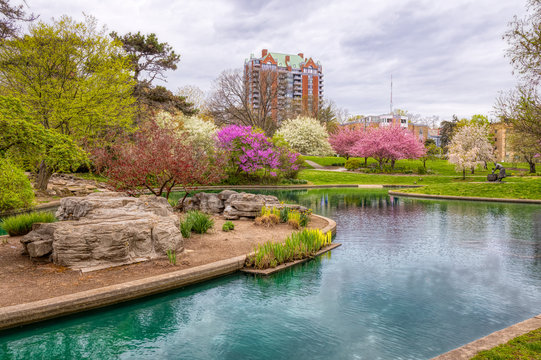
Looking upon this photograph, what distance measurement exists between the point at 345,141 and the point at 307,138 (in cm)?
712

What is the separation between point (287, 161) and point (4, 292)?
26.4 metres

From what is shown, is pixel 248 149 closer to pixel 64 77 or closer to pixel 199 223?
pixel 64 77

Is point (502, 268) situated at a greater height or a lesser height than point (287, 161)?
lesser

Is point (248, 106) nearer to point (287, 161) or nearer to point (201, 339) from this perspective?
point (287, 161)

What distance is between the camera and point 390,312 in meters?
6.08

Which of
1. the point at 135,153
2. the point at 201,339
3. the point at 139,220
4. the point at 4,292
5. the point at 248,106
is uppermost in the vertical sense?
the point at 248,106

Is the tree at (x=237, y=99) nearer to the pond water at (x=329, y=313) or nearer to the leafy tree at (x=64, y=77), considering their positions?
the leafy tree at (x=64, y=77)

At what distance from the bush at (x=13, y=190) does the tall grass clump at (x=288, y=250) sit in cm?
1124

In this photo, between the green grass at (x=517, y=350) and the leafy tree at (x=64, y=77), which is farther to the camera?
the leafy tree at (x=64, y=77)

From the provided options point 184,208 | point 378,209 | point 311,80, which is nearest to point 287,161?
point 378,209

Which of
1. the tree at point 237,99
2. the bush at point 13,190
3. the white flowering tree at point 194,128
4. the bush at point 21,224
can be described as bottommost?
the bush at point 21,224

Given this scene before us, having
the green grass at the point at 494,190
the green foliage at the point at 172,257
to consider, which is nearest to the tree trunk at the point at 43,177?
the green foliage at the point at 172,257

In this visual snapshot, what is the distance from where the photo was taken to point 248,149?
29.5 m

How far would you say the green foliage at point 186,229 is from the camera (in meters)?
10.0
